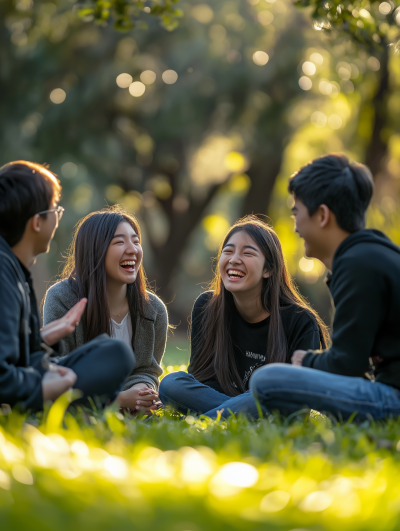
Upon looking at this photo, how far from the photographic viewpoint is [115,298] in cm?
399

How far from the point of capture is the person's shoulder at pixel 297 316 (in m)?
3.86

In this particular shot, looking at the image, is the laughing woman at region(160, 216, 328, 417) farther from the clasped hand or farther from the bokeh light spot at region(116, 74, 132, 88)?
the bokeh light spot at region(116, 74, 132, 88)

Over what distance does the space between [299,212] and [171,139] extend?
503 inches

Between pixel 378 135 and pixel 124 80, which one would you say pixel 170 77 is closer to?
pixel 124 80

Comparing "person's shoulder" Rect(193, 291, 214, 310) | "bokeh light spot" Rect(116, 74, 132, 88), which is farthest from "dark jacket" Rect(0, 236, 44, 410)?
"bokeh light spot" Rect(116, 74, 132, 88)

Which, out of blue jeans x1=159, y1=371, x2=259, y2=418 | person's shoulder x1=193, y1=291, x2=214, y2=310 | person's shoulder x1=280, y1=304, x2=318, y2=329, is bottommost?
blue jeans x1=159, y1=371, x2=259, y2=418

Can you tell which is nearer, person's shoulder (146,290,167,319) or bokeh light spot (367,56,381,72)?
person's shoulder (146,290,167,319)

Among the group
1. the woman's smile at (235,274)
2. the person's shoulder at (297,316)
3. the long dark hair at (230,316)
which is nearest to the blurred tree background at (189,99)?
the long dark hair at (230,316)

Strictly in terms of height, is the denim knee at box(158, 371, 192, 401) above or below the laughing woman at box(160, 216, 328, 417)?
below

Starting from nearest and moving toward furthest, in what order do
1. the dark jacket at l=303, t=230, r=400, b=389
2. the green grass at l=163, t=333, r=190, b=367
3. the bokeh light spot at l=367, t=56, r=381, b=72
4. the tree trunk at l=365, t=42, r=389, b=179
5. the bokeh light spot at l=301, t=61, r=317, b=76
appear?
the dark jacket at l=303, t=230, r=400, b=389
the green grass at l=163, t=333, r=190, b=367
the bokeh light spot at l=367, t=56, r=381, b=72
the tree trunk at l=365, t=42, r=389, b=179
the bokeh light spot at l=301, t=61, r=317, b=76

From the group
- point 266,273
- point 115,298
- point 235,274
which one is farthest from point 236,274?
point 115,298

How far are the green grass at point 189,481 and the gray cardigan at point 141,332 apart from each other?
1302 mm

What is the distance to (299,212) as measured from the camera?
3.04m

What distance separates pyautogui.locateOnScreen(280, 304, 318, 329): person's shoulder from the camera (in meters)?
3.86
